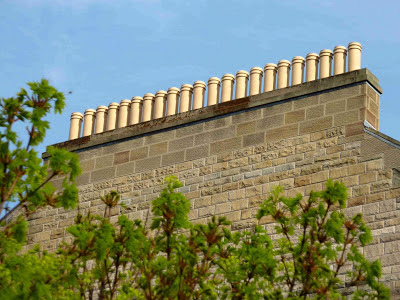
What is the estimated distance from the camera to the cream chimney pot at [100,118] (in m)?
19.1

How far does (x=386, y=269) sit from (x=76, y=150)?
7.40 metres

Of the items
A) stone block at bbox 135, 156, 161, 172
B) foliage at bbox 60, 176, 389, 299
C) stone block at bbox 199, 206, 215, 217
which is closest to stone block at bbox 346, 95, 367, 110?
stone block at bbox 199, 206, 215, 217

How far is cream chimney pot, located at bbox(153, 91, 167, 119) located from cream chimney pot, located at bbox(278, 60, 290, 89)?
2.58m

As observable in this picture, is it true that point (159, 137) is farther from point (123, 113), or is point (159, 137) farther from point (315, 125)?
point (315, 125)

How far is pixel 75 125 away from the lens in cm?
1959

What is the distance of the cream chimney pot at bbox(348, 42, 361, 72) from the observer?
16156mm

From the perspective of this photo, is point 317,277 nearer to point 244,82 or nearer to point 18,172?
point 18,172

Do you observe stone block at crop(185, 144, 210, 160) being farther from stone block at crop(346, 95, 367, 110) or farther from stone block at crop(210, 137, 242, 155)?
stone block at crop(346, 95, 367, 110)

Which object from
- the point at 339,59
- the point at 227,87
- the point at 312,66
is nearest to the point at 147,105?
the point at 227,87

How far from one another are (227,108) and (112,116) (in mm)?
2921

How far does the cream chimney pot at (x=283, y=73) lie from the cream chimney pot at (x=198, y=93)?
66.5 inches

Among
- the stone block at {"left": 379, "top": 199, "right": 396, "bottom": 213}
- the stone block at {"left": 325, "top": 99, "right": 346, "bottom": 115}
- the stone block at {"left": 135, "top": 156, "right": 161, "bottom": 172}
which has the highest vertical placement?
the stone block at {"left": 325, "top": 99, "right": 346, "bottom": 115}

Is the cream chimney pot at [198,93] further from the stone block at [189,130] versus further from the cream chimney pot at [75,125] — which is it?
the cream chimney pot at [75,125]

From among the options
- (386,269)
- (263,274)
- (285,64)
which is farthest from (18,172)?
(285,64)
